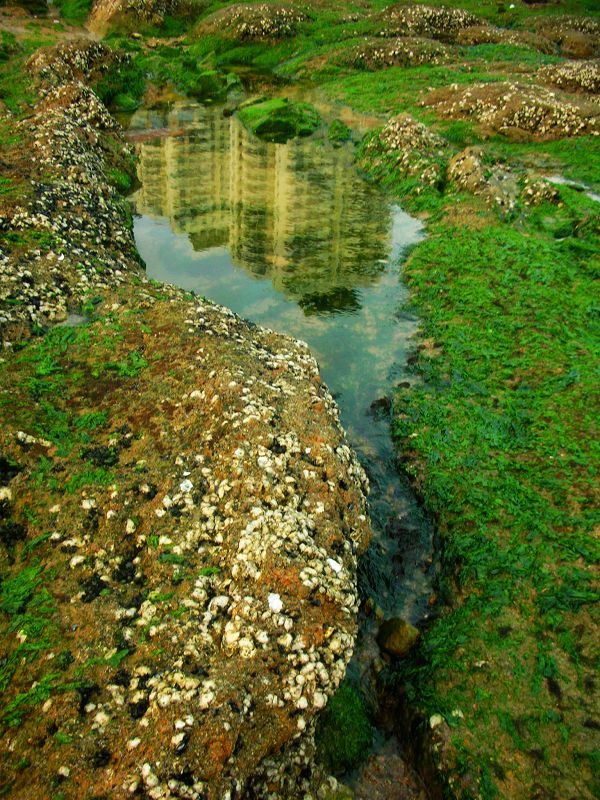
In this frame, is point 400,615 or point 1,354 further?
point 1,354

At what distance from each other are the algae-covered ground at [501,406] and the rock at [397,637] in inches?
8.0

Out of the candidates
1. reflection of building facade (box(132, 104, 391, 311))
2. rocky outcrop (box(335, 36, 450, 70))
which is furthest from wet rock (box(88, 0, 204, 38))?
reflection of building facade (box(132, 104, 391, 311))

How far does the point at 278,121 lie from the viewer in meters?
31.8

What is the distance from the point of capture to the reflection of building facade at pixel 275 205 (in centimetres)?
1953

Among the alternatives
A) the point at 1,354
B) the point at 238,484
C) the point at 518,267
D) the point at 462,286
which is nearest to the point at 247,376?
the point at 238,484

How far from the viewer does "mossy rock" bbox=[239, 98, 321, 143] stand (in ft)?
104

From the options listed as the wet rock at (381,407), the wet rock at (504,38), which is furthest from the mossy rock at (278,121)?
the wet rock at (504,38)

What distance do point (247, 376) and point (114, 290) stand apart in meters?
5.73

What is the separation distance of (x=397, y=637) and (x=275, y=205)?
1982 cm

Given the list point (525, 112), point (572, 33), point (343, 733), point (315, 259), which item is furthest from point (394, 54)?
point (343, 733)

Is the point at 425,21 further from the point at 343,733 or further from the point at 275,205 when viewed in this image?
the point at 343,733

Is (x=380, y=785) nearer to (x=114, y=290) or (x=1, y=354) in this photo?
(x=1, y=354)

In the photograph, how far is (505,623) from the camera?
28.6ft

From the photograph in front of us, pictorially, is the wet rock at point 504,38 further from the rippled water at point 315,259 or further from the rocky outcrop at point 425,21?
the rippled water at point 315,259
